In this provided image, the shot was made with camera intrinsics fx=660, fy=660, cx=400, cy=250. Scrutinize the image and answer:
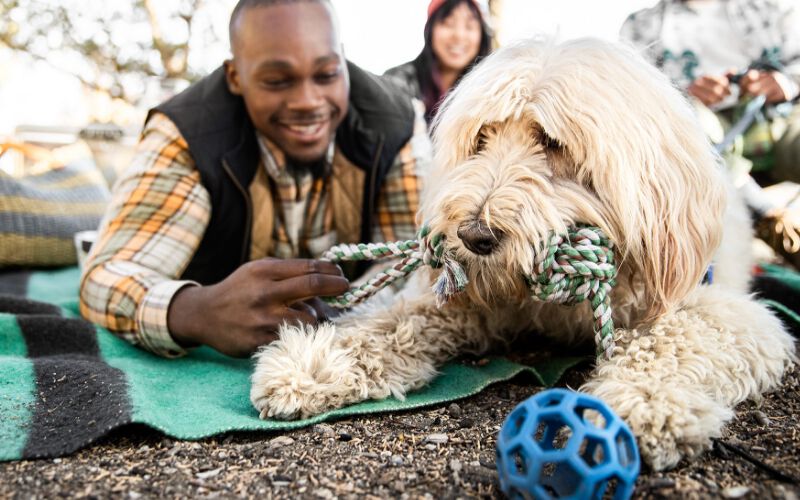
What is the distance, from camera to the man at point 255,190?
2406mm

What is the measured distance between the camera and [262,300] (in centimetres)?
231

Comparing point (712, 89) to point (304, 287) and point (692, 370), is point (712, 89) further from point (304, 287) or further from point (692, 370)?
point (304, 287)

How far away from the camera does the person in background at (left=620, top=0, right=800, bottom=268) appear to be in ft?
11.8

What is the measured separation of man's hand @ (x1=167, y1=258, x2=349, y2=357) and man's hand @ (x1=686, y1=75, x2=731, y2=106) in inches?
109

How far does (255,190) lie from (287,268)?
973 mm

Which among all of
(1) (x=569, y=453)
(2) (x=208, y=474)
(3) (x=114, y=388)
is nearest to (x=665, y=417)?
(1) (x=569, y=453)

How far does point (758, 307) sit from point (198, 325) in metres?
1.98

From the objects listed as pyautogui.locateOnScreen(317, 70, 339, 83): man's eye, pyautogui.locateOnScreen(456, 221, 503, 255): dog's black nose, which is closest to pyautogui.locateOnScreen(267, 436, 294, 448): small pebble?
pyautogui.locateOnScreen(456, 221, 503, 255): dog's black nose

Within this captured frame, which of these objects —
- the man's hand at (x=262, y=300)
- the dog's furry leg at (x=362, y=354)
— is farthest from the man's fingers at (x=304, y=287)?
the dog's furry leg at (x=362, y=354)

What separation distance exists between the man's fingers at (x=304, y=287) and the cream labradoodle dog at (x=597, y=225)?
0.12m

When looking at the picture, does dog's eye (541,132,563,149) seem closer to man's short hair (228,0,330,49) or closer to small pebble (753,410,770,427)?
small pebble (753,410,770,427)

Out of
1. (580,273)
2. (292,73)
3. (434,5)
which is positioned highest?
(434,5)

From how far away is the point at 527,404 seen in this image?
1.46 meters

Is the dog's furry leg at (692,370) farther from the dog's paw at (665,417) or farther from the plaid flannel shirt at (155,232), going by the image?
the plaid flannel shirt at (155,232)
